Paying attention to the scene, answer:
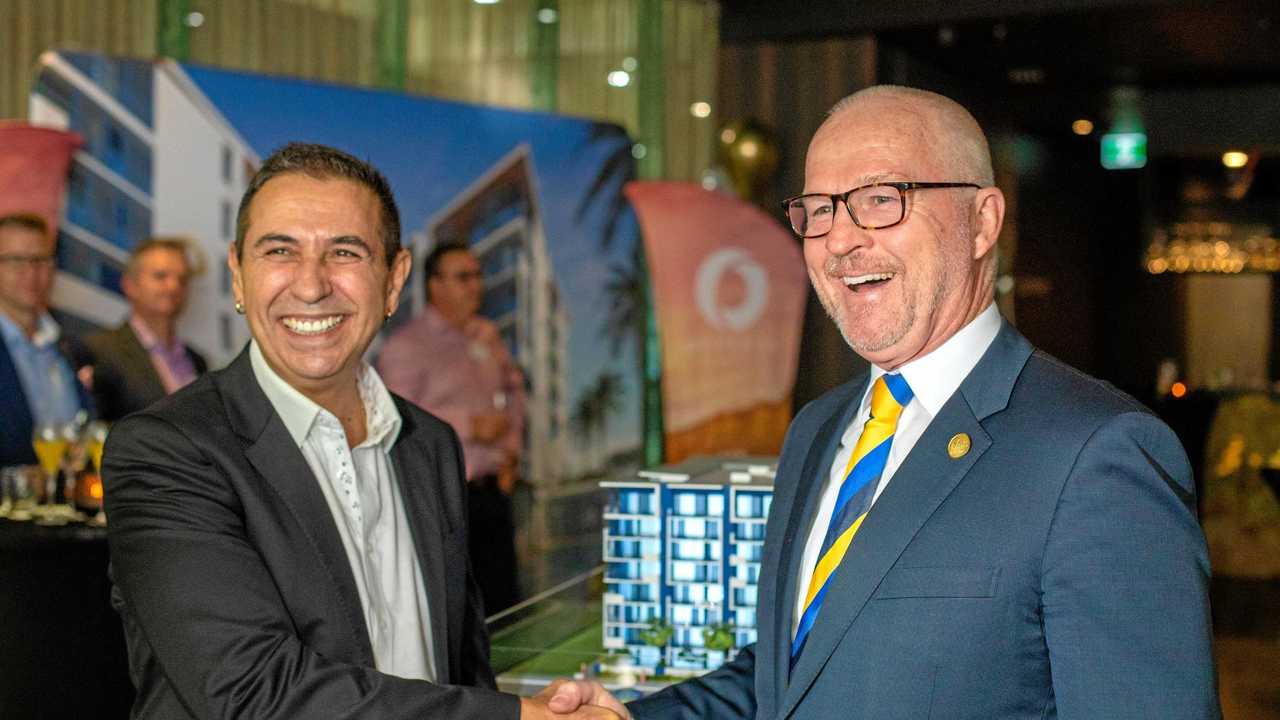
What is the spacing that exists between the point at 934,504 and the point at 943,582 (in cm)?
10

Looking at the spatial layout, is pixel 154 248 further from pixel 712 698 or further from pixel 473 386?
pixel 712 698

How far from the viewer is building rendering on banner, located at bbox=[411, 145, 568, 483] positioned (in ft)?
24.1

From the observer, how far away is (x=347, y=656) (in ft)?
6.80

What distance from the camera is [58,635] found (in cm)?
389

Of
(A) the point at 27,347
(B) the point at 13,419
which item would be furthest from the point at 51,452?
(A) the point at 27,347

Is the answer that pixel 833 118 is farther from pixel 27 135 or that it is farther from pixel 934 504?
pixel 27 135

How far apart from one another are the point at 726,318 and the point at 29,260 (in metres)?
3.54

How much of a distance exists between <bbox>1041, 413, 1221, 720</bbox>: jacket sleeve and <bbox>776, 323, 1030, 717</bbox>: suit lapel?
170 mm

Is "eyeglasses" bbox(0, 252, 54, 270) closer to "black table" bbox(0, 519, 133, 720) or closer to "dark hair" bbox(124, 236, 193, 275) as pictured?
"dark hair" bbox(124, 236, 193, 275)

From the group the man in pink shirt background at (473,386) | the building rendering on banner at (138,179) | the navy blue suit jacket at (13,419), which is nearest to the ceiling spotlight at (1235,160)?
the man in pink shirt background at (473,386)

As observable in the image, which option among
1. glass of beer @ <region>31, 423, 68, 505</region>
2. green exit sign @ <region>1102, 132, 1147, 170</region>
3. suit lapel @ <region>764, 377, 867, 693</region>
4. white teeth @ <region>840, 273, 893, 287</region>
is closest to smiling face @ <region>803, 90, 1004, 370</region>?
white teeth @ <region>840, 273, 893, 287</region>

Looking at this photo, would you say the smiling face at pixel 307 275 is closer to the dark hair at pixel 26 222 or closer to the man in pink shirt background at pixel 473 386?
the dark hair at pixel 26 222

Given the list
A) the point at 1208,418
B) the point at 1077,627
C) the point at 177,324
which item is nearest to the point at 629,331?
the point at 177,324

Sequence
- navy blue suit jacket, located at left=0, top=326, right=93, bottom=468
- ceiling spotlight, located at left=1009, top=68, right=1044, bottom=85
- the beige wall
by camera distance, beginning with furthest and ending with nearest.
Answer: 1. the beige wall
2. ceiling spotlight, located at left=1009, top=68, right=1044, bottom=85
3. navy blue suit jacket, located at left=0, top=326, right=93, bottom=468
